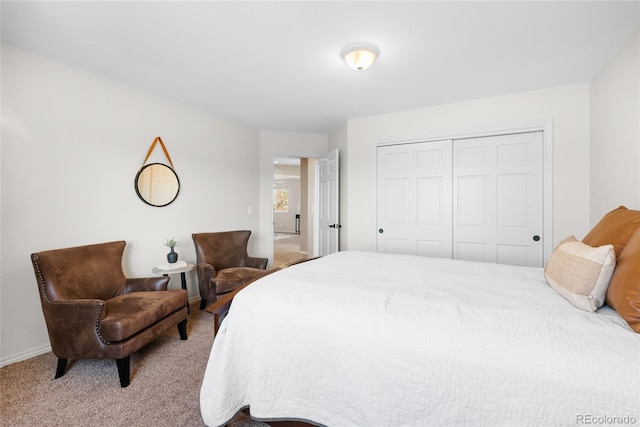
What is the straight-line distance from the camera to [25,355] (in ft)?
7.01

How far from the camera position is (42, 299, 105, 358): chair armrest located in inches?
71.0

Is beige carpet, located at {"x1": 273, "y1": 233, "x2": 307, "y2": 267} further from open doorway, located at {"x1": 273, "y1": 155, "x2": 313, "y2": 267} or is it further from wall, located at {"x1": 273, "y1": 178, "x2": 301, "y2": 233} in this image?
Result: wall, located at {"x1": 273, "y1": 178, "x2": 301, "y2": 233}

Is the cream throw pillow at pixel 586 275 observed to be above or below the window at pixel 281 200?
below

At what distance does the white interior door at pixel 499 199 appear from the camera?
114 inches

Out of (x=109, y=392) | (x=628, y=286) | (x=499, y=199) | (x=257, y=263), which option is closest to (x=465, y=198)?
(x=499, y=199)

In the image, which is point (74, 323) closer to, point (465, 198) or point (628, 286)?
point (628, 286)

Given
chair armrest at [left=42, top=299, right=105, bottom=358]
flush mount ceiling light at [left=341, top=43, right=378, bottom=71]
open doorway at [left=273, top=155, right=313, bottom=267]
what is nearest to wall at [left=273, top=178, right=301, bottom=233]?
open doorway at [left=273, top=155, right=313, bottom=267]

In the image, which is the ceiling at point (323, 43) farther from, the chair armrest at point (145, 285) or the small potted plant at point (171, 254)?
the chair armrest at point (145, 285)

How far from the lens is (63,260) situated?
2053mm

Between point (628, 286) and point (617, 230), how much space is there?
0.46 meters

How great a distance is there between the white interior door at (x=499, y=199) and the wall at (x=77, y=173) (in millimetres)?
3229

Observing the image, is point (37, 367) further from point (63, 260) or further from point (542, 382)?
point (542, 382)

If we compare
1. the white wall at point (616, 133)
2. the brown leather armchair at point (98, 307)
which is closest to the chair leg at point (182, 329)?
the brown leather armchair at point (98, 307)

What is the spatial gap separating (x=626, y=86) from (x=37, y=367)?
4787 millimetres
